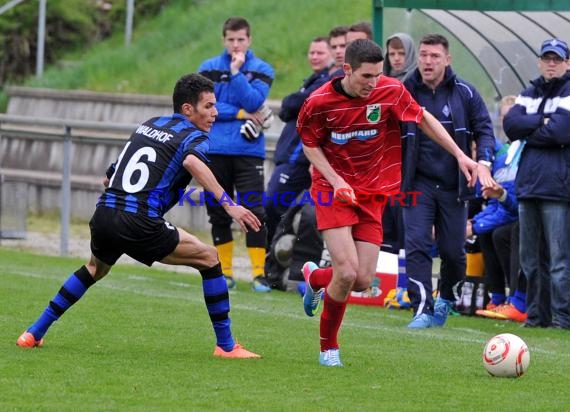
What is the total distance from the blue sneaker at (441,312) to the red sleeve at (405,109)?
2802 millimetres

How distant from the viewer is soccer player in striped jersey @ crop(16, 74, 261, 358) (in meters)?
8.50

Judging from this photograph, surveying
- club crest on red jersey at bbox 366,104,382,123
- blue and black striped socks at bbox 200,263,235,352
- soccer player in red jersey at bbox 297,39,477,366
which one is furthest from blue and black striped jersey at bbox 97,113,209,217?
club crest on red jersey at bbox 366,104,382,123

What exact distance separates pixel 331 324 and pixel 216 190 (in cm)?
120

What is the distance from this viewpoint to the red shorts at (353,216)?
873cm

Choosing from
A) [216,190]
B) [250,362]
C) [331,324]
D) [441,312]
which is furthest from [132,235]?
[441,312]

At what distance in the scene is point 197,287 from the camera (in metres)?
13.9

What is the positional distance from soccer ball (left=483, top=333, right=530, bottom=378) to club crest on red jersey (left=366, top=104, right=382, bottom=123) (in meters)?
1.72

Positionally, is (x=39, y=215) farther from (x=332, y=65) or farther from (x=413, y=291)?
(x=413, y=291)

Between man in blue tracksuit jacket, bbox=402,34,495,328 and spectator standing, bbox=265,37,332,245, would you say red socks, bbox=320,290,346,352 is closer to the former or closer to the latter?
man in blue tracksuit jacket, bbox=402,34,495,328

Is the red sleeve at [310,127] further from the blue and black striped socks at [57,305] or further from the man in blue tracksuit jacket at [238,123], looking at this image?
the man in blue tracksuit jacket at [238,123]

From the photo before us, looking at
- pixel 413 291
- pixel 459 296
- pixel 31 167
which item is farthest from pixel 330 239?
pixel 31 167

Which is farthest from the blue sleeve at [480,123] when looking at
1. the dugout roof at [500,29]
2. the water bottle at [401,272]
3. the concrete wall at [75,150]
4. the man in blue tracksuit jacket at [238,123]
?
the concrete wall at [75,150]

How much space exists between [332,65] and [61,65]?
639 inches

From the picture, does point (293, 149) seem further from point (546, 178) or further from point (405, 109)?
point (405, 109)
